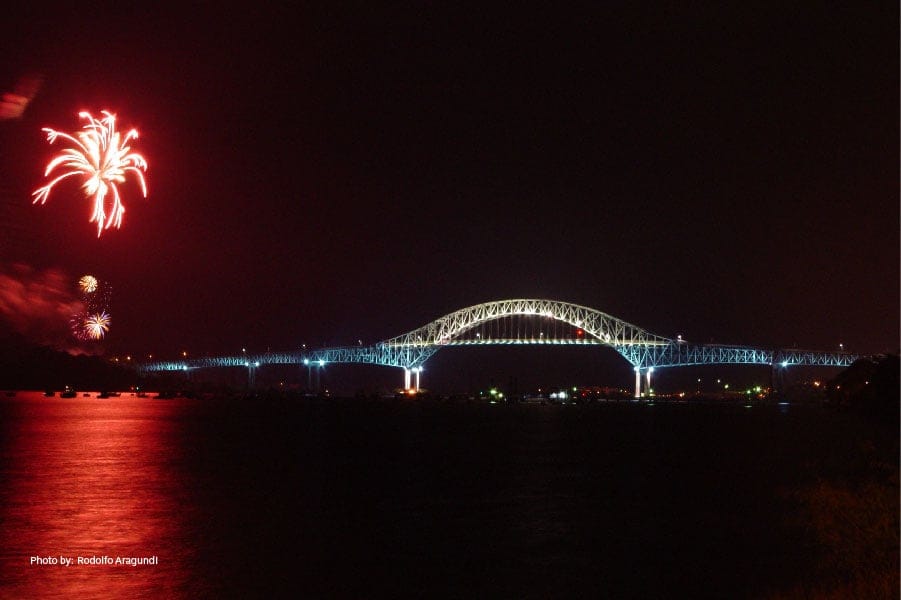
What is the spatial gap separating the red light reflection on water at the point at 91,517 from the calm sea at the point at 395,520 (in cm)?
6

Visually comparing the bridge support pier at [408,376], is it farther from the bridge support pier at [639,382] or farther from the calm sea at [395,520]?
the calm sea at [395,520]

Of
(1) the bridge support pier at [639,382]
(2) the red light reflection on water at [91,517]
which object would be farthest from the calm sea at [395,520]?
(1) the bridge support pier at [639,382]

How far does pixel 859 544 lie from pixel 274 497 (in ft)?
43.7

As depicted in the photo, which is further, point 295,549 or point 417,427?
point 417,427

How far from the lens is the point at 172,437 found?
45.2 meters

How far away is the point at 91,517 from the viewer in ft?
66.3

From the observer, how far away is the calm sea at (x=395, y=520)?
14.9 m

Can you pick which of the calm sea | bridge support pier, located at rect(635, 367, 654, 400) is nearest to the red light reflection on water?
the calm sea

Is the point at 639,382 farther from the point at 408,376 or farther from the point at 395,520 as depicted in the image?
the point at 395,520

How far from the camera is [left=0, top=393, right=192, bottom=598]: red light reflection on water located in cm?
1433

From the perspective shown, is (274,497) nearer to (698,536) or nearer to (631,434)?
(698,536)

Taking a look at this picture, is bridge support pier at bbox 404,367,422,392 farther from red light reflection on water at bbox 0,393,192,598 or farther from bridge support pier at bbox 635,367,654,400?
red light reflection on water at bbox 0,393,192,598

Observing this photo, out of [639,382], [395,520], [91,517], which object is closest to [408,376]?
[639,382]

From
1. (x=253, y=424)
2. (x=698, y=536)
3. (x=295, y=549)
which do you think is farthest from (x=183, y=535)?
(x=253, y=424)
